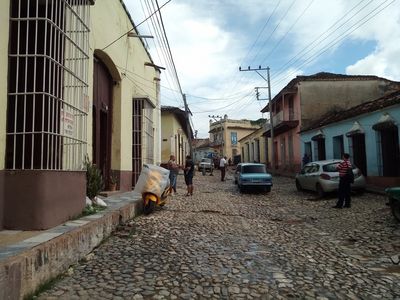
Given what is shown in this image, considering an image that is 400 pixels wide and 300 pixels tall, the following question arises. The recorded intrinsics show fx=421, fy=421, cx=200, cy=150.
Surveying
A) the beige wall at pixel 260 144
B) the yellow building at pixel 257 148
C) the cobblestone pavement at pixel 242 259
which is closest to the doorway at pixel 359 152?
the cobblestone pavement at pixel 242 259

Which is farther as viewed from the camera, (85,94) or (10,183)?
(85,94)

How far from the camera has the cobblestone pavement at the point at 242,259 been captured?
4.89 m

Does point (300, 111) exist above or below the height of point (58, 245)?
above

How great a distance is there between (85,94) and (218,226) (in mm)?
3937

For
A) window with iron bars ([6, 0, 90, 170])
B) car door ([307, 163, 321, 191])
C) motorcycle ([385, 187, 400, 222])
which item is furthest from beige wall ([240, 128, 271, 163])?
window with iron bars ([6, 0, 90, 170])

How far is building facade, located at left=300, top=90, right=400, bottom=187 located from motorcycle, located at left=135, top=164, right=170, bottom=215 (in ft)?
33.3

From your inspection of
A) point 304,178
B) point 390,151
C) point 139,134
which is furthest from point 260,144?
point 139,134

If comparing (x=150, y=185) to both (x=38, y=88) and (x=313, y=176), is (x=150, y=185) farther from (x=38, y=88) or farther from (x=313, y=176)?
(x=313, y=176)

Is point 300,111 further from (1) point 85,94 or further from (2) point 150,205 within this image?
(1) point 85,94

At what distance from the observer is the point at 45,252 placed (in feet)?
15.6

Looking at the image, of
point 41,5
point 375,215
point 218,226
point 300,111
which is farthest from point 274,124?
point 41,5

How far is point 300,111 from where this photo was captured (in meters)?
29.1

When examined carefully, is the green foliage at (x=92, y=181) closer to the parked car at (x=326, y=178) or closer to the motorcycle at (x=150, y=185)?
the motorcycle at (x=150, y=185)

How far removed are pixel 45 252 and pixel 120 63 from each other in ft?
28.9
